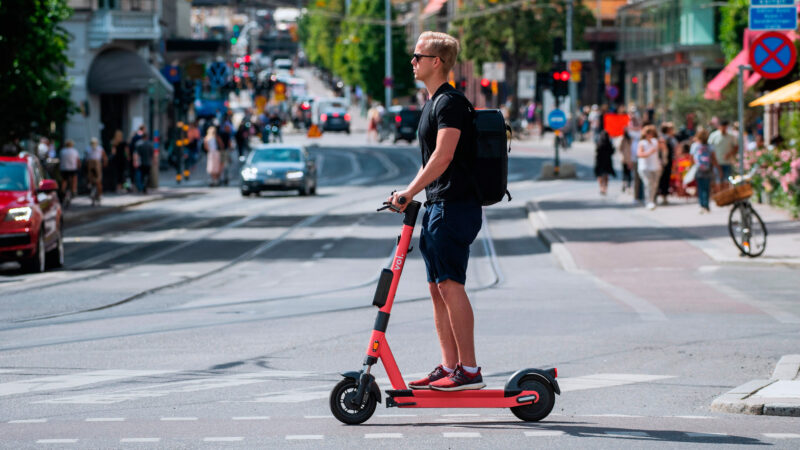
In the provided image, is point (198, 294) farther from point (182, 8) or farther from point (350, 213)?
point (182, 8)

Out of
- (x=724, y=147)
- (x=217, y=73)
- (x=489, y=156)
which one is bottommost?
(x=724, y=147)

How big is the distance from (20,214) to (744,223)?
954 cm

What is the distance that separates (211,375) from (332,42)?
133 m

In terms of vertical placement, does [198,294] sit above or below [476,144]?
below

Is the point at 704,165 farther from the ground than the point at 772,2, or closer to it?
closer to it

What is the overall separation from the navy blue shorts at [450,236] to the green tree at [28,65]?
71.6ft

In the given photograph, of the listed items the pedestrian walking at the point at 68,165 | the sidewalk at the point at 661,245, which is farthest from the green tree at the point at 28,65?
the sidewalk at the point at 661,245

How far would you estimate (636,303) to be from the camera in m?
15.0

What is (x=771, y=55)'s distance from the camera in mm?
20203

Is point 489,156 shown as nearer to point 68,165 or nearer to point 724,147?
point 724,147

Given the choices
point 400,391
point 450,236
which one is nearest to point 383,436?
point 400,391

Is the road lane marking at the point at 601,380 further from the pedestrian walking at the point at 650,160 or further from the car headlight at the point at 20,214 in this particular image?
the pedestrian walking at the point at 650,160

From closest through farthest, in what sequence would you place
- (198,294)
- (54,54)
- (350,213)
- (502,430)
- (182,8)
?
(502,430), (198,294), (54,54), (350,213), (182,8)

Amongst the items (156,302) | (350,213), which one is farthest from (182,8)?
(156,302)
